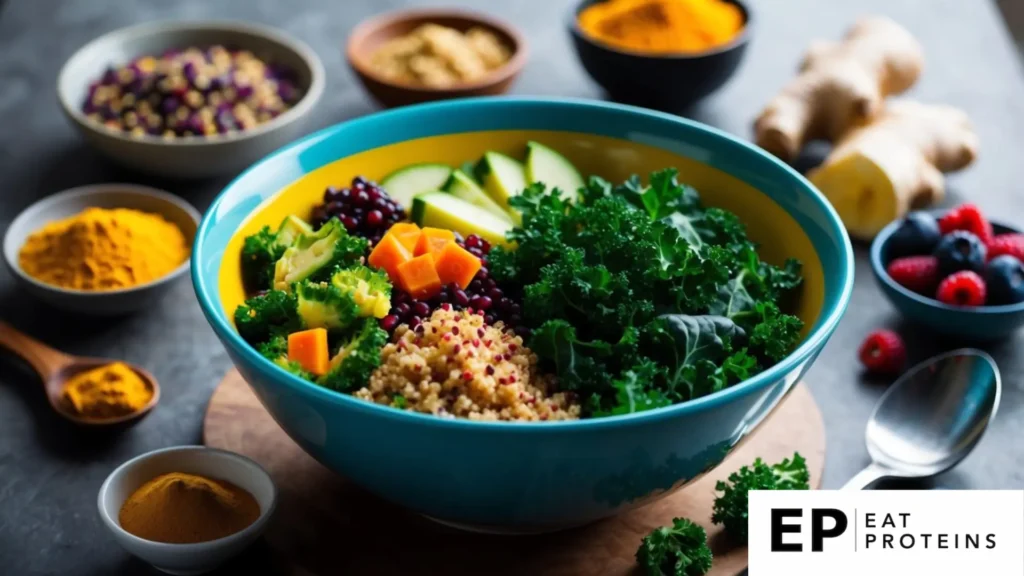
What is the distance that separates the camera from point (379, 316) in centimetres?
174

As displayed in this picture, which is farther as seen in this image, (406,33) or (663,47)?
(406,33)

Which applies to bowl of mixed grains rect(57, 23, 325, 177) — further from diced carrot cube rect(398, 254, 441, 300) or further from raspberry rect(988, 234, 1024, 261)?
raspberry rect(988, 234, 1024, 261)

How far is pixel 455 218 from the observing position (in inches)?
79.7

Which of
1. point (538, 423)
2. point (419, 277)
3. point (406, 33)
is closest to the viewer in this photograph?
point (538, 423)

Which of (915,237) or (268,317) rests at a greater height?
(268,317)

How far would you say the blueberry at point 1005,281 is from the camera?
88.7 inches

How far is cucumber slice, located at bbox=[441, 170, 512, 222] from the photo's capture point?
2127mm

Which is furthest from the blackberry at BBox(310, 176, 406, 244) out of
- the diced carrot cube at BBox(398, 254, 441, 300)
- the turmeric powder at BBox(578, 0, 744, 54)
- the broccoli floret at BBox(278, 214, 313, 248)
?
the turmeric powder at BBox(578, 0, 744, 54)

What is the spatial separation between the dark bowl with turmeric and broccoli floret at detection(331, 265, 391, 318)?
4.43 ft

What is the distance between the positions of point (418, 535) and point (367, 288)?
0.40 m

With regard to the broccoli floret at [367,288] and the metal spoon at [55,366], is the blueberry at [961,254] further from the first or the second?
the metal spoon at [55,366]

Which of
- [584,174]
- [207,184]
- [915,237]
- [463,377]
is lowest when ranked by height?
[207,184]

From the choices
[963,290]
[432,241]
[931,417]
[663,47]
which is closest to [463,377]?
[432,241]

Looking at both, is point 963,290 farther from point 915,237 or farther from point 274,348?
point 274,348
